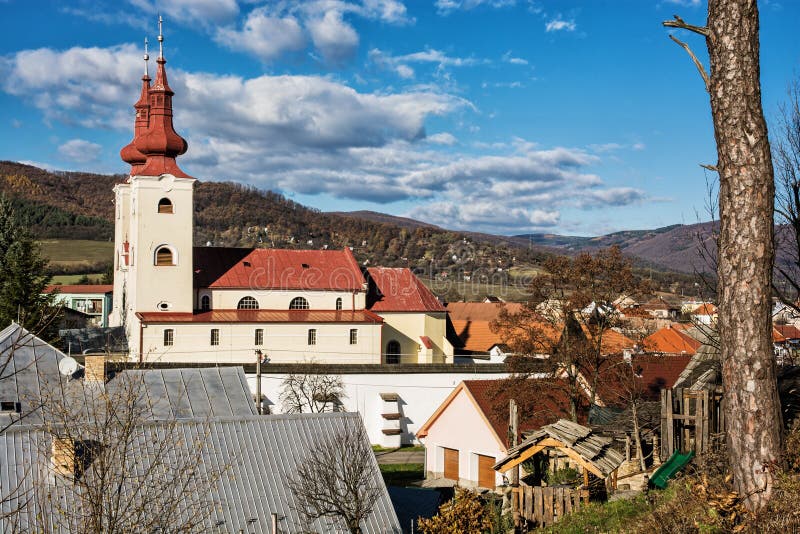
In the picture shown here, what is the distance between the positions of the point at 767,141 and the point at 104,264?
106 meters

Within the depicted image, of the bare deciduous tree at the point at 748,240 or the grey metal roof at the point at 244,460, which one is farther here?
the grey metal roof at the point at 244,460

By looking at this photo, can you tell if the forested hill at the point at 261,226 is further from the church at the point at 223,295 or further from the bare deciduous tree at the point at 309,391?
the bare deciduous tree at the point at 309,391

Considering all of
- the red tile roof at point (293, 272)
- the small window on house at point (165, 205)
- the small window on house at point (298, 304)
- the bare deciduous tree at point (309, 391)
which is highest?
the small window on house at point (165, 205)

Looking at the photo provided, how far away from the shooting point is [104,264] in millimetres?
105188

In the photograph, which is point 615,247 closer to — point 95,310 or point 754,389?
point 754,389

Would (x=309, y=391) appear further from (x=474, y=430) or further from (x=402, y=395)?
(x=474, y=430)

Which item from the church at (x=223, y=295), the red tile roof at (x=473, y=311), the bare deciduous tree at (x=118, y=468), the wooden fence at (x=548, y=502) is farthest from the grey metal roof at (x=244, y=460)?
the red tile roof at (x=473, y=311)

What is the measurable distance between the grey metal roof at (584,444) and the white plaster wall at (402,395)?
25128mm

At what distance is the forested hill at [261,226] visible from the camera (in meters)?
Result: 110

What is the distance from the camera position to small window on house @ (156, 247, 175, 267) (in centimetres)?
4369

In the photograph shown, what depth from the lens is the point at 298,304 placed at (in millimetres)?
46688

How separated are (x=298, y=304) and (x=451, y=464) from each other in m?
20.9

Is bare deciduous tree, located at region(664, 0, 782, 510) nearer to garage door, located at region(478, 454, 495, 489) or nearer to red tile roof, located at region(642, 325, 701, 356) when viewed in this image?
garage door, located at region(478, 454, 495, 489)

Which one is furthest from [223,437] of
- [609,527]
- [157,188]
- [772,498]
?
[157,188]
